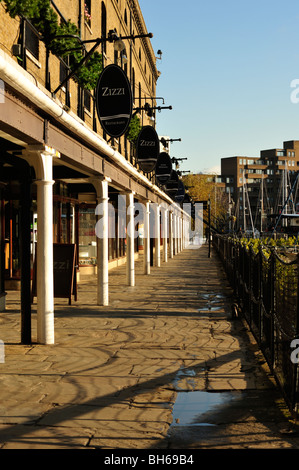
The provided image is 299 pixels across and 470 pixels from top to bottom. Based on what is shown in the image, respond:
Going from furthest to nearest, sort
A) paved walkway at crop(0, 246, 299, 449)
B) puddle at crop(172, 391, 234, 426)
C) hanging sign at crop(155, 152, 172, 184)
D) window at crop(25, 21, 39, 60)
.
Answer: hanging sign at crop(155, 152, 172, 184), window at crop(25, 21, 39, 60), puddle at crop(172, 391, 234, 426), paved walkway at crop(0, 246, 299, 449)

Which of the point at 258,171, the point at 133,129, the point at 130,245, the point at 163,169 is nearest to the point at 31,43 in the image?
the point at 130,245

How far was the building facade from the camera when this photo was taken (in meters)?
7.65

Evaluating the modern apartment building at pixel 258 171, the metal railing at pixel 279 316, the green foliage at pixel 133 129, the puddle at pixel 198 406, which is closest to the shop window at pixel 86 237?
the green foliage at pixel 133 129

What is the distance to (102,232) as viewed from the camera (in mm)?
12727

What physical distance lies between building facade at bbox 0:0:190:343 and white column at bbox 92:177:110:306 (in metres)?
0.02

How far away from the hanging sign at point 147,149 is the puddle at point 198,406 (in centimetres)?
1340

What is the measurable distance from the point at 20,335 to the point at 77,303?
14.2ft

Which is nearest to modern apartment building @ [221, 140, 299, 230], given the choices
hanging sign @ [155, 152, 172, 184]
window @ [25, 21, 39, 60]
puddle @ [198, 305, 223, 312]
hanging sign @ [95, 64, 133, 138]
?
hanging sign @ [155, 152, 172, 184]

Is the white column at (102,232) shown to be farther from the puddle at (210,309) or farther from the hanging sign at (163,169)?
the hanging sign at (163,169)

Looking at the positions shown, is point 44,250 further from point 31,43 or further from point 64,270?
point 31,43

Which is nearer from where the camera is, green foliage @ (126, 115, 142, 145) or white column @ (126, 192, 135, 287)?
white column @ (126, 192, 135, 287)

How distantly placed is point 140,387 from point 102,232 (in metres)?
6.92

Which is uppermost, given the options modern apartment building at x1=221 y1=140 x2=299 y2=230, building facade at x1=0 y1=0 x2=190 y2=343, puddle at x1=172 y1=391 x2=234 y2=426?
modern apartment building at x1=221 y1=140 x2=299 y2=230

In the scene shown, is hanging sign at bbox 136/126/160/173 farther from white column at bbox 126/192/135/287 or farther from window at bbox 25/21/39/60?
window at bbox 25/21/39/60
